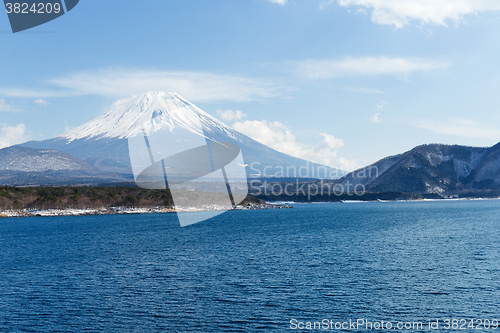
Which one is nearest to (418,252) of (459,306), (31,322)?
(459,306)

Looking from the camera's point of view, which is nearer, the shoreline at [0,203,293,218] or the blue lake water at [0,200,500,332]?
the blue lake water at [0,200,500,332]

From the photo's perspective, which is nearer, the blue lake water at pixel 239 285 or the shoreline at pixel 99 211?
the blue lake water at pixel 239 285

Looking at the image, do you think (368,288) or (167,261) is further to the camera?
(167,261)

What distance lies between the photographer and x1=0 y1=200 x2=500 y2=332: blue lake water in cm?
2500

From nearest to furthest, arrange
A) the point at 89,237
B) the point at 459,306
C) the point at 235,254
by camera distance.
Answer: the point at 459,306, the point at 235,254, the point at 89,237

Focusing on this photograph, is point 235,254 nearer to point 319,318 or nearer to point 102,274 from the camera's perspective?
point 102,274

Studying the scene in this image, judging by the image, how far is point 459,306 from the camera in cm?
2688

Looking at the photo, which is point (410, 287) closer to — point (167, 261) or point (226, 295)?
point (226, 295)

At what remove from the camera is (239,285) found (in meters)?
32.7

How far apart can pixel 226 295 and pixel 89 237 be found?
150ft

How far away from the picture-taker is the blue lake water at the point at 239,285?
82.0 feet

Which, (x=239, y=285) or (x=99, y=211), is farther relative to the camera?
(x=99, y=211)

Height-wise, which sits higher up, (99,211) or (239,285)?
(99,211)

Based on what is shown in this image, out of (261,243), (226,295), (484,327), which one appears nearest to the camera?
(484,327)
